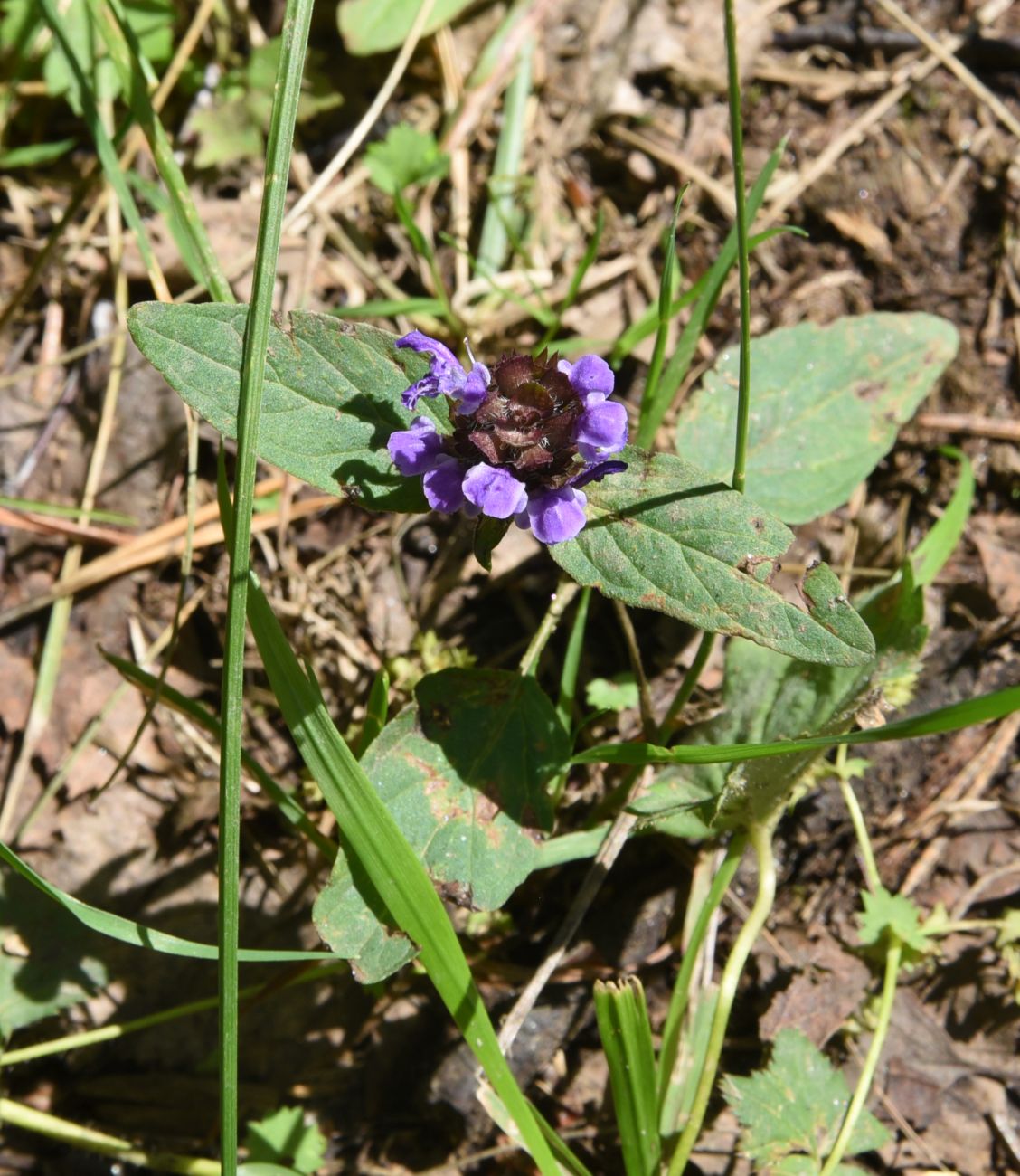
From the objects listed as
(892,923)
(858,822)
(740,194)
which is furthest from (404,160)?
(892,923)

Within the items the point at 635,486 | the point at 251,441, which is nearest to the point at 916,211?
the point at 635,486

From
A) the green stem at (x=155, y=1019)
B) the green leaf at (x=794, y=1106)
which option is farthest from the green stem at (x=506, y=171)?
the green leaf at (x=794, y=1106)

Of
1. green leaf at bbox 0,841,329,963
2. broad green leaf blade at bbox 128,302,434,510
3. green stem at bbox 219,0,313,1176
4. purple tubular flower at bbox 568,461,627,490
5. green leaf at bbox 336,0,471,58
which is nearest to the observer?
green stem at bbox 219,0,313,1176

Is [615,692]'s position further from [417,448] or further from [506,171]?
[506,171]

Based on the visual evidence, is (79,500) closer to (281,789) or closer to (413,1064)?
(281,789)

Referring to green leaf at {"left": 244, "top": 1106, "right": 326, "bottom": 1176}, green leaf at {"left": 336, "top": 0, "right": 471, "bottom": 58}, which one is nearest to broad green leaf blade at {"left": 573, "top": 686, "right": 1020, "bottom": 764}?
green leaf at {"left": 244, "top": 1106, "right": 326, "bottom": 1176}

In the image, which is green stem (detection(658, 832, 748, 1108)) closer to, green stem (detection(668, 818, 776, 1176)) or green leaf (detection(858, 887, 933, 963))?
green stem (detection(668, 818, 776, 1176))
